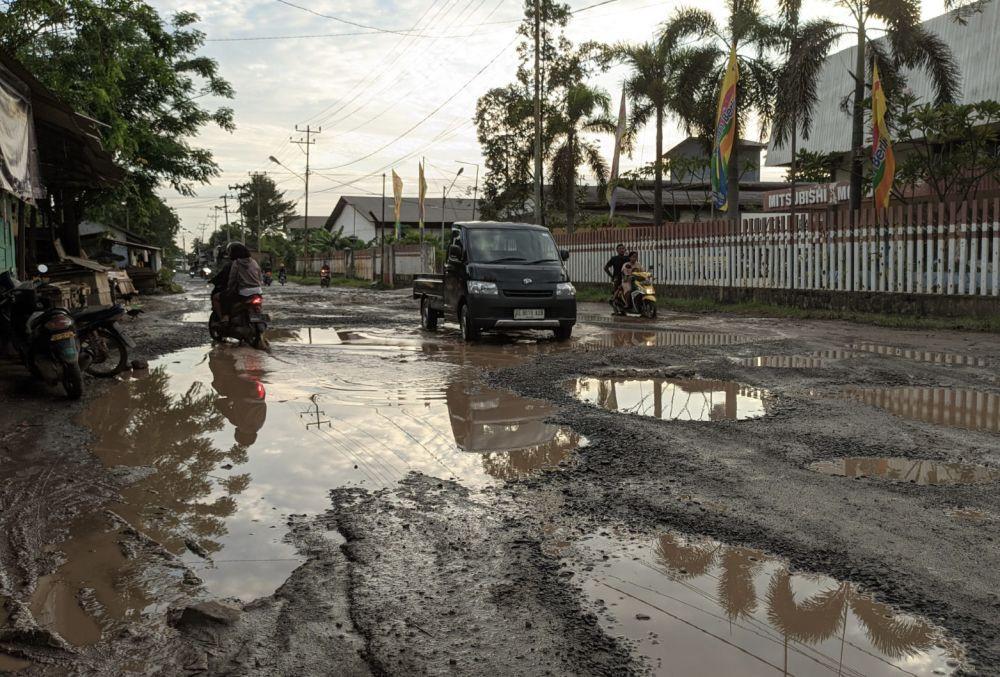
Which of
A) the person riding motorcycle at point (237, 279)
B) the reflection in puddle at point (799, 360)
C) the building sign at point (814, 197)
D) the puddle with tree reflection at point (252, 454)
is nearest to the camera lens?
the puddle with tree reflection at point (252, 454)

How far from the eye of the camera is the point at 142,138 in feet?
77.3

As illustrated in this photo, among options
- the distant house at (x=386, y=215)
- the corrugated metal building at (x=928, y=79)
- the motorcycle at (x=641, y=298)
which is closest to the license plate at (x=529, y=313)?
the motorcycle at (x=641, y=298)

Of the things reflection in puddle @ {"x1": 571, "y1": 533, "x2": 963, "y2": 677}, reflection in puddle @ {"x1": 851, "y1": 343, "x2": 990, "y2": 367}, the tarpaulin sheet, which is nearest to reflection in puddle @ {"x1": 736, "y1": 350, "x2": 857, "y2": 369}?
reflection in puddle @ {"x1": 851, "y1": 343, "x2": 990, "y2": 367}

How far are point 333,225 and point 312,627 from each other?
82.3 m

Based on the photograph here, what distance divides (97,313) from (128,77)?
18.8 m

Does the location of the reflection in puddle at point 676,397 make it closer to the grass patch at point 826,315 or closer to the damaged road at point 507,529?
the damaged road at point 507,529

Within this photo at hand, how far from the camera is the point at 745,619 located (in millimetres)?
2926

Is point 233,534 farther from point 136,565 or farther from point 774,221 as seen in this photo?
point 774,221

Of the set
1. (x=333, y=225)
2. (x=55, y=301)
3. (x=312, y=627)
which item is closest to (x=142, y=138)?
(x=55, y=301)

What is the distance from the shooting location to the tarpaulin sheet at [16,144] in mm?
9836

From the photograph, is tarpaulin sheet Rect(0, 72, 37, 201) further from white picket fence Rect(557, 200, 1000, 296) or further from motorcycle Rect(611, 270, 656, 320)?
white picket fence Rect(557, 200, 1000, 296)

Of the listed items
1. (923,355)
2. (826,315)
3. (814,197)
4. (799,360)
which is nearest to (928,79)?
(814,197)

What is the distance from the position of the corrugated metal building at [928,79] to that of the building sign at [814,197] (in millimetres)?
1387

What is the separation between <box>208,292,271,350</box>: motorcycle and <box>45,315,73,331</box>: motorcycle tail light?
3896mm
